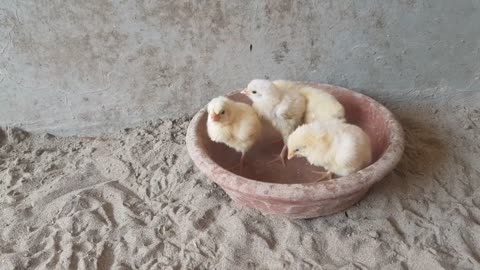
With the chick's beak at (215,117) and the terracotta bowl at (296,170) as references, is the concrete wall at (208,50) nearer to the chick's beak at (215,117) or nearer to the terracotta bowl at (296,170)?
the terracotta bowl at (296,170)

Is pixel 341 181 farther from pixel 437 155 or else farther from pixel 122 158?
pixel 122 158

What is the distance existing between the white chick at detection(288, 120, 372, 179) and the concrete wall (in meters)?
0.72

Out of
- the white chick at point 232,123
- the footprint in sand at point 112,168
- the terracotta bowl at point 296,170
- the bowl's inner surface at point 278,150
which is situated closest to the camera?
→ the terracotta bowl at point 296,170

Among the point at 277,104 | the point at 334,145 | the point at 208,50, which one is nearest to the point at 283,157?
the point at 277,104

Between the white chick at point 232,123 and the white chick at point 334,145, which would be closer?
the white chick at point 334,145

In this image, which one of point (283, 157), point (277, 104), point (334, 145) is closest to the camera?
point (334, 145)

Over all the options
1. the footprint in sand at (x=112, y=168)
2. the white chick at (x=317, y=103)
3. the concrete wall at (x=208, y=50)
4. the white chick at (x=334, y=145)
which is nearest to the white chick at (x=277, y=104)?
the white chick at (x=317, y=103)

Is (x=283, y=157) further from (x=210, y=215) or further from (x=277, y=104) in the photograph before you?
(x=210, y=215)

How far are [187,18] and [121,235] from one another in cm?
125

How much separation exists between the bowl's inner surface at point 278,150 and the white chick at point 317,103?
214 millimetres

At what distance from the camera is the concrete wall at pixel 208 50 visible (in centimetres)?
253

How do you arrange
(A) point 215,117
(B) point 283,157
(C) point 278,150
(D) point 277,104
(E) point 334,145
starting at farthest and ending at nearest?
(C) point 278,150 → (B) point 283,157 → (D) point 277,104 → (A) point 215,117 → (E) point 334,145

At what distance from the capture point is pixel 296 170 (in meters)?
2.47

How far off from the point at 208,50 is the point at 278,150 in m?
0.73
